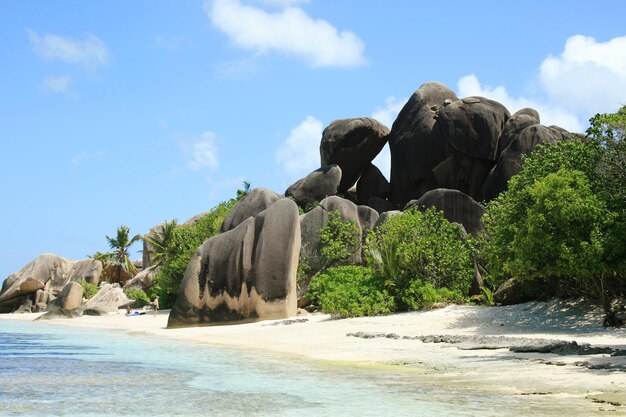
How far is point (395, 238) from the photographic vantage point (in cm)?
2228

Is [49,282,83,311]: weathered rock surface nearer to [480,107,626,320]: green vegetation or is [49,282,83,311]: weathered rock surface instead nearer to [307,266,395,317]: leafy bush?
[307,266,395,317]: leafy bush

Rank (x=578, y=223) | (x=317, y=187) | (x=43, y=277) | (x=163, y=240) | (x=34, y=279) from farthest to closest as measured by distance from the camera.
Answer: (x=43, y=277), (x=34, y=279), (x=163, y=240), (x=317, y=187), (x=578, y=223)

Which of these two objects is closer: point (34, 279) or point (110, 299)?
point (110, 299)

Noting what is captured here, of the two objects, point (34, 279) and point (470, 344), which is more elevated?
point (34, 279)

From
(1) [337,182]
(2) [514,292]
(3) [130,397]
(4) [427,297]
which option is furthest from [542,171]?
(1) [337,182]

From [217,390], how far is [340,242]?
61.1 ft

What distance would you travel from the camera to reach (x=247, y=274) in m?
23.7

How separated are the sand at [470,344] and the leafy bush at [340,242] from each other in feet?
16.7

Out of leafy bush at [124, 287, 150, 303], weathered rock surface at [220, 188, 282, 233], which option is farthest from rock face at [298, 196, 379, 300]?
leafy bush at [124, 287, 150, 303]

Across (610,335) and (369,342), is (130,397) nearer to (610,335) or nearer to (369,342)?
(369,342)

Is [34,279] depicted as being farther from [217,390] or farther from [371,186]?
[217,390]

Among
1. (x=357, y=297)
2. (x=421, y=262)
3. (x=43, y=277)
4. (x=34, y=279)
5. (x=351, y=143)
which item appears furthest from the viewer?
(x=43, y=277)

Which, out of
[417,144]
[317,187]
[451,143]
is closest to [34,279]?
[317,187]

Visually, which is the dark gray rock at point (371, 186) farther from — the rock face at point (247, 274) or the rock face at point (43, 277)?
the rock face at point (43, 277)
